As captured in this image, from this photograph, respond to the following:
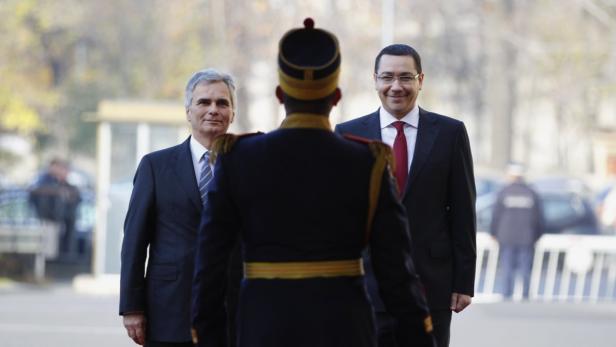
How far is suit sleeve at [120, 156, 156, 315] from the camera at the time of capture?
20.7 ft

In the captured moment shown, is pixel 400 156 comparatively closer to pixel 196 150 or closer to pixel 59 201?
pixel 196 150

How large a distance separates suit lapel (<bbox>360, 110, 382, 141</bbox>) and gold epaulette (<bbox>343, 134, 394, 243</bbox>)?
1875 mm

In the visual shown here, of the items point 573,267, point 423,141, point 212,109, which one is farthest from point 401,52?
point 573,267

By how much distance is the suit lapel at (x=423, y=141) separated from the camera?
657 cm

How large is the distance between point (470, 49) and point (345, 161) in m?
44.4

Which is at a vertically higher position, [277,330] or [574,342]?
[277,330]

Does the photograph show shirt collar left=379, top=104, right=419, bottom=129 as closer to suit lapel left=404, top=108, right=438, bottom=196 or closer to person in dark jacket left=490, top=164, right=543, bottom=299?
suit lapel left=404, top=108, right=438, bottom=196

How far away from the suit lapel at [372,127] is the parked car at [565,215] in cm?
1846

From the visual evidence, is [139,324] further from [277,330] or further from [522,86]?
[522,86]

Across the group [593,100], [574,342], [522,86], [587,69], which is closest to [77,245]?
[574,342]

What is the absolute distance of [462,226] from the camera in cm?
657

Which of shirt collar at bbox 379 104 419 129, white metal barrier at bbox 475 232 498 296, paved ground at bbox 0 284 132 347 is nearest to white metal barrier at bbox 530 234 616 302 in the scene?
white metal barrier at bbox 475 232 498 296

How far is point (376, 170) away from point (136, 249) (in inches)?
73.7

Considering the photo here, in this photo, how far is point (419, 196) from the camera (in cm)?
654
